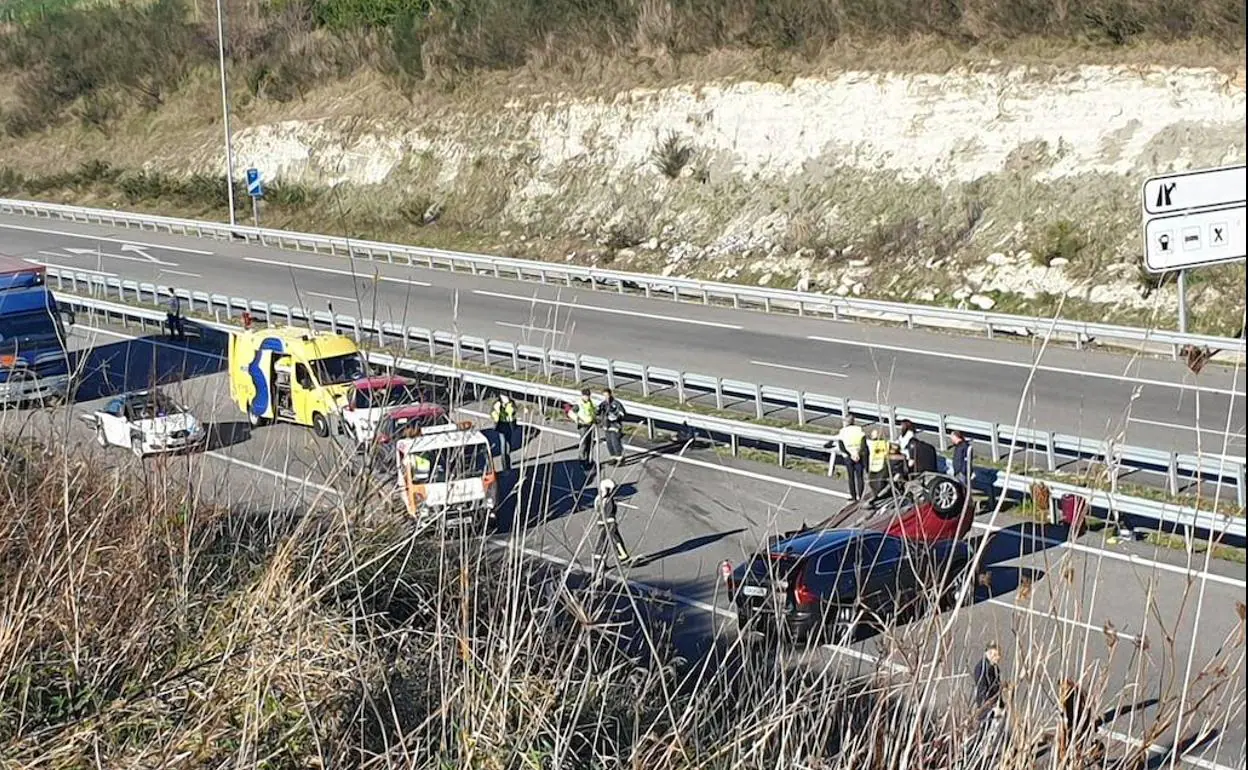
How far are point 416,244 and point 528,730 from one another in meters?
39.8

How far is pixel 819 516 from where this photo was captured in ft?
63.6

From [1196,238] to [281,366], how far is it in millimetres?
21010

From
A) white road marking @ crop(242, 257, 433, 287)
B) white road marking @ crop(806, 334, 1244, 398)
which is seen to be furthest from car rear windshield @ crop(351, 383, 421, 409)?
white road marking @ crop(242, 257, 433, 287)

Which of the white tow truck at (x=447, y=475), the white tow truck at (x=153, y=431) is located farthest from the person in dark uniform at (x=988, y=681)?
the white tow truck at (x=153, y=431)

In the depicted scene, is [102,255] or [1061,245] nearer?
[1061,245]

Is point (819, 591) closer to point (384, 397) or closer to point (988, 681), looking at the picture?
point (988, 681)

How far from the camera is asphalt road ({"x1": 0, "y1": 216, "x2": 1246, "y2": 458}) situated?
897 inches

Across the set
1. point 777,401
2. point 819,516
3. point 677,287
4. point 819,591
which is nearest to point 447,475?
point 819,591

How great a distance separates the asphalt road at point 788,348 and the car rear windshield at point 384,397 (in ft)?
29.2

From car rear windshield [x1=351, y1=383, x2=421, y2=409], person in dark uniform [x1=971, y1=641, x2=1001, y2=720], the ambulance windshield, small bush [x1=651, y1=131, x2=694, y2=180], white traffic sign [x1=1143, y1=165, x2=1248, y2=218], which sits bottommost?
the ambulance windshield

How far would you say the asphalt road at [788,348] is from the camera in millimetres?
22781

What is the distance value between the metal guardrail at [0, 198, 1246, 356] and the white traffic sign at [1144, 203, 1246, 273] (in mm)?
16794

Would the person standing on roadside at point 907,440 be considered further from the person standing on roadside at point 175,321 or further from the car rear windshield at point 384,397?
the person standing on roadside at point 175,321

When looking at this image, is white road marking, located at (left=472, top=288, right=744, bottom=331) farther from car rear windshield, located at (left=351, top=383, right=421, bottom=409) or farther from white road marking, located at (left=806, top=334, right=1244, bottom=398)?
car rear windshield, located at (left=351, top=383, right=421, bottom=409)
